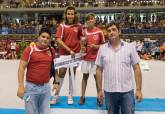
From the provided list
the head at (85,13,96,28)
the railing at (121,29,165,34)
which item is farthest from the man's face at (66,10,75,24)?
the railing at (121,29,165,34)

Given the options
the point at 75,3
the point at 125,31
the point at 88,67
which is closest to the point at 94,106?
the point at 88,67

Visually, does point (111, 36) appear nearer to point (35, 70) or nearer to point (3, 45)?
point (35, 70)

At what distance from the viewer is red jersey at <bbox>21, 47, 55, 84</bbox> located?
3.87 meters

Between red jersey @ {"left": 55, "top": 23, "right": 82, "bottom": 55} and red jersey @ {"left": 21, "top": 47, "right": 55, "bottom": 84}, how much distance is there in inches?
55.4

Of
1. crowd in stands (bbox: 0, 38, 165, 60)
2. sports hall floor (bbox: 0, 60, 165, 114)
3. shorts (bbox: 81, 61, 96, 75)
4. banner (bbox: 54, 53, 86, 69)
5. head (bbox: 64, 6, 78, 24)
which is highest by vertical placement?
head (bbox: 64, 6, 78, 24)

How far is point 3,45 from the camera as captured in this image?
18156mm

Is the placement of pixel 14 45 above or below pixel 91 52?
below

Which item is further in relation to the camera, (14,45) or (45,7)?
(45,7)

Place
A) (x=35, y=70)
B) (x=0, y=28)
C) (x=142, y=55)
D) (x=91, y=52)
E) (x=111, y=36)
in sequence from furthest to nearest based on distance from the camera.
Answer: (x=0, y=28) < (x=142, y=55) < (x=91, y=52) < (x=35, y=70) < (x=111, y=36)

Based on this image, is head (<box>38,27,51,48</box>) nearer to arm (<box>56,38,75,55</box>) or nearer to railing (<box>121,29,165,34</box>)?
arm (<box>56,38,75,55</box>)

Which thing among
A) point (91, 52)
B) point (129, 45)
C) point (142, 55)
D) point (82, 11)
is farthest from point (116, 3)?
point (129, 45)

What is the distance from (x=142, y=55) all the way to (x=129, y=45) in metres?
13.6

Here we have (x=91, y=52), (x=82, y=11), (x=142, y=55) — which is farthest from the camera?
(x=82, y=11)

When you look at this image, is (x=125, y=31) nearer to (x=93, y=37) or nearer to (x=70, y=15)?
(x=93, y=37)
